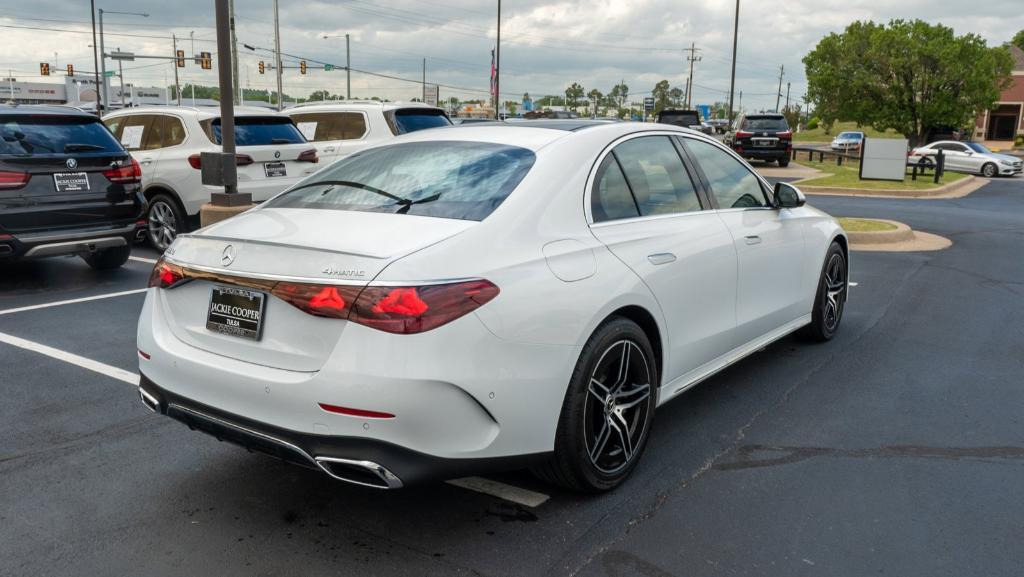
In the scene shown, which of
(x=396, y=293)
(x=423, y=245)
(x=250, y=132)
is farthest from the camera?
(x=250, y=132)

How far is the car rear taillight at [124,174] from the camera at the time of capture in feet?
28.4

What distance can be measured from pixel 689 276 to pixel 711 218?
1.86ft

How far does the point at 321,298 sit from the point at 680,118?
29.6 m

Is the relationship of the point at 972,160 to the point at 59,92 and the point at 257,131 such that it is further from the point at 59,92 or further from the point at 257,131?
the point at 59,92

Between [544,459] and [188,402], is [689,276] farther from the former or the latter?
[188,402]

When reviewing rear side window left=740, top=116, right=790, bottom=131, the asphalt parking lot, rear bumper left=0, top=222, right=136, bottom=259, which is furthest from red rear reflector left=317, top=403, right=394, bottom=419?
rear side window left=740, top=116, right=790, bottom=131

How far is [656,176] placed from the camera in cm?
443

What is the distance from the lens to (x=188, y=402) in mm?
3354

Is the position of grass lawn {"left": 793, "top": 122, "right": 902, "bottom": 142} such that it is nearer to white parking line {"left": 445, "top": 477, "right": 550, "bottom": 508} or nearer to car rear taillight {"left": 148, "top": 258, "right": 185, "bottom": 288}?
white parking line {"left": 445, "top": 477, "right": 550, "bottom": 508}

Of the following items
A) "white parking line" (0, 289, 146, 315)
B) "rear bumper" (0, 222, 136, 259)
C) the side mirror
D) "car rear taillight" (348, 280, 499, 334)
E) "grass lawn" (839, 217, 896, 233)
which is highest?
the side mirror

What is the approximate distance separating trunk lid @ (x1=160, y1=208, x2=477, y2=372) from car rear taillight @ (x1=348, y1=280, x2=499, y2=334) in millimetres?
77

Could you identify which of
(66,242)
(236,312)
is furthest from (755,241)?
(66,242)

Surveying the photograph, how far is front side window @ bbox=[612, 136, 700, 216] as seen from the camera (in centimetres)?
420

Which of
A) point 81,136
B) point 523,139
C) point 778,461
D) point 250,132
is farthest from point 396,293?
point 250,132
